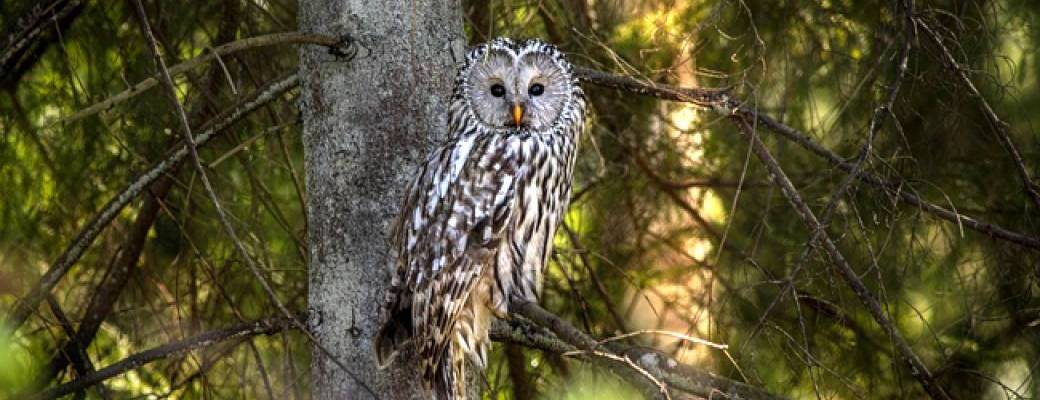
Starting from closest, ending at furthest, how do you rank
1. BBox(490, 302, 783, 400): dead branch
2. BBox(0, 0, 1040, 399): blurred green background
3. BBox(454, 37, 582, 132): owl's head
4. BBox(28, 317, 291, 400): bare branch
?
BBox(490, 302, 783, 400): dead branch → BBox(28, 317, 291, 400): bare branch → BBox(454, 37, 582, 132): owl's head → BBox(0, 0, 1040, 399): blurred green background

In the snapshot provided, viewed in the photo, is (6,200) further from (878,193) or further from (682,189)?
(878,193)

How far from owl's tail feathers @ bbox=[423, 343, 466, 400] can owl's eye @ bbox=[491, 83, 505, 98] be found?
2.03 ft

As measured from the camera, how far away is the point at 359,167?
2.66m

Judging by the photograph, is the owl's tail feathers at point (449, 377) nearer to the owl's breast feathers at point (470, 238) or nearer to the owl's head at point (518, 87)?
the owl's breast feathers at point (470, 238)

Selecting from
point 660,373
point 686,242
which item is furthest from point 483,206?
point 686,242

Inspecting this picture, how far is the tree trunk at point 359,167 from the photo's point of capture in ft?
8.75

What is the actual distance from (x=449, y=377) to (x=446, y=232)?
1.11 feet

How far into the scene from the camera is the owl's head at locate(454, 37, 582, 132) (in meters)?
2.96

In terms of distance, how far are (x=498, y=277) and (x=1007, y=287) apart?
1370 millimetres

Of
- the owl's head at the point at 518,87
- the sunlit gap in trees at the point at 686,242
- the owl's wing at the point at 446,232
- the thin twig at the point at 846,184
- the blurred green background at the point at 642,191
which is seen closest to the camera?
the thin twig at the point at 846,184

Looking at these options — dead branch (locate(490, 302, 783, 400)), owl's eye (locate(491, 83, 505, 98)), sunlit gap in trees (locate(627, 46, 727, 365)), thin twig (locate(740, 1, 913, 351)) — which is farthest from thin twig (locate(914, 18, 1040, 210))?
sunlit gap in trees (locate(627, 46, 727, 365))

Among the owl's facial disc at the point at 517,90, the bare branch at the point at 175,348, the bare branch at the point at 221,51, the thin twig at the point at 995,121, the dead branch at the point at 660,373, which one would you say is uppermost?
the owl's facial disc at the point at 517,90

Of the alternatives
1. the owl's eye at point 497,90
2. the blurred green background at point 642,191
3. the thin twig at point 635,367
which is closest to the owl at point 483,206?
the owl's eye at point 497,90

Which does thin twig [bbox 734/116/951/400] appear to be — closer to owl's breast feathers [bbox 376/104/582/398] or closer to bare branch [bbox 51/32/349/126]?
owl's breast feathers [bbox 376/104/582/398]
